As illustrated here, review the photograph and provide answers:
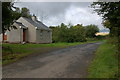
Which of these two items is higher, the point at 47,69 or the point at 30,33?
the point at 30,33

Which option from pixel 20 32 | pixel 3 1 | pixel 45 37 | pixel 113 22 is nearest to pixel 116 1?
pixel 113 22

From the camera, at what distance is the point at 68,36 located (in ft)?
158

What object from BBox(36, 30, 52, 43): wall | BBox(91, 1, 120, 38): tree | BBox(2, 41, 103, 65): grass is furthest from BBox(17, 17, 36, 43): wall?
BBox(91, 1, 120, 38): tree

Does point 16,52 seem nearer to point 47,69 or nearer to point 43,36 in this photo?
point 47,69

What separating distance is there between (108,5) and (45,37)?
97.6 feet

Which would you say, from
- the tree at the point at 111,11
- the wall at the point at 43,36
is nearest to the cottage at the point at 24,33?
the wall at the point at 43,36

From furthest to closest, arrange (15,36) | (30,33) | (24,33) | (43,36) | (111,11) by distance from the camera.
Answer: (43,36) → (30,33) → (24,33) → (15,36) → (111,11)

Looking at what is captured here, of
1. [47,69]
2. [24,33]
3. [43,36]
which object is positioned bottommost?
[47,69]

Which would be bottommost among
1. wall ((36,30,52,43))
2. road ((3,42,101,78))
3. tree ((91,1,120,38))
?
road ((3,42,101,78))

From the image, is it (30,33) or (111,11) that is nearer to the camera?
(111,11)

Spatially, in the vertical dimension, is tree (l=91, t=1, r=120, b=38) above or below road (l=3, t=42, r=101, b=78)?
above

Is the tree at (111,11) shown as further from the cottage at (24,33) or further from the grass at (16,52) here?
the cottage at (24,33)

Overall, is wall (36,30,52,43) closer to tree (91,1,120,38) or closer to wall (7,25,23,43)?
wall (7,25,23,43)

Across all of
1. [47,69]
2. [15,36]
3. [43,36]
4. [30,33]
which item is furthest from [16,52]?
[43,36]
